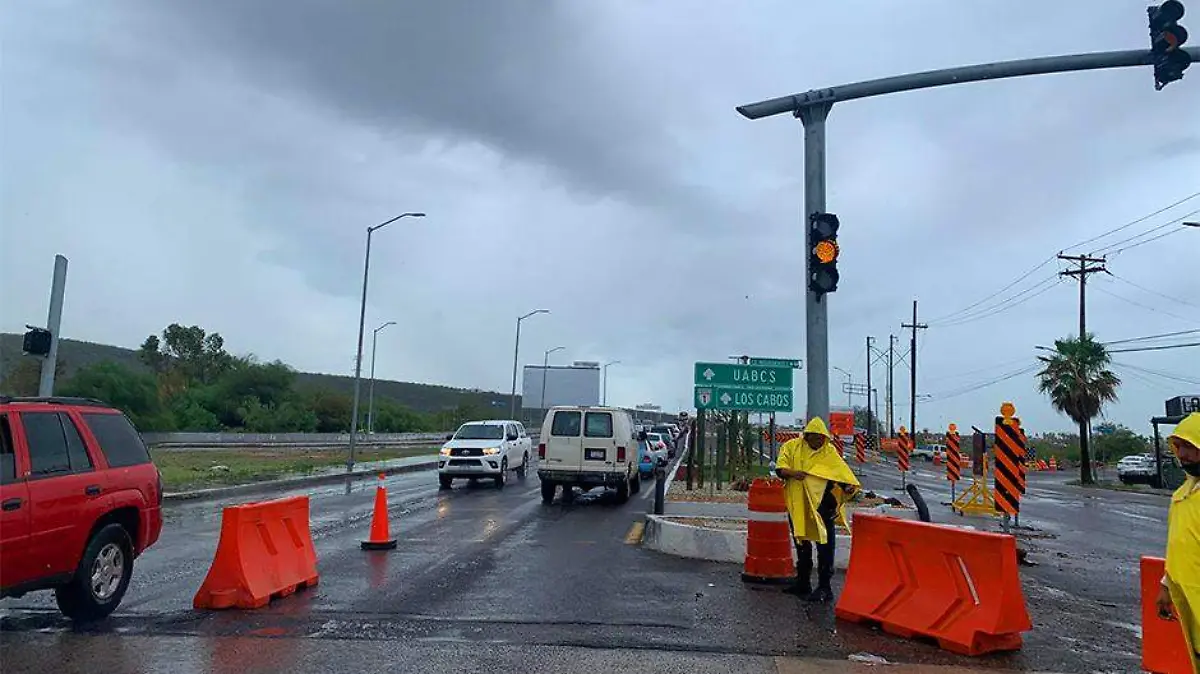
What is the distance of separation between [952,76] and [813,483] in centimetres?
513

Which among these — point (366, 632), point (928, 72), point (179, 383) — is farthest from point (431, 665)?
point (179, 383)

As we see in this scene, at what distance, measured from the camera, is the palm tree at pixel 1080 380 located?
4450cm

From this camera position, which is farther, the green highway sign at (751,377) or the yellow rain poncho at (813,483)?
the green highway sign at (751,377)

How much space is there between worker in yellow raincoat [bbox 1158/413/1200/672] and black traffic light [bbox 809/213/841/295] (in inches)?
231

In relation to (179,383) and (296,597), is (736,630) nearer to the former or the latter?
(296,597)

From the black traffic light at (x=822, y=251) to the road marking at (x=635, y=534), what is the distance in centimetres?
537

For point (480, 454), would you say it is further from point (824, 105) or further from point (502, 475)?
point (824, 105)

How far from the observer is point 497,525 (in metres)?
16.2

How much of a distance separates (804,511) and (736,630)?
5.48ft

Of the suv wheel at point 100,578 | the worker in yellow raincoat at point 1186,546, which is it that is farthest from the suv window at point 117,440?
the worker in yellow raincoat at point 1186,546

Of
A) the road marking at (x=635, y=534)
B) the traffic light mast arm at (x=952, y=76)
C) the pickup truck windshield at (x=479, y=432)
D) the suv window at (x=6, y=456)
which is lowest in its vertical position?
the road marking at (x=635, y=534)

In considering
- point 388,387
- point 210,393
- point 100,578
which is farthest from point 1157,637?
point 388,387

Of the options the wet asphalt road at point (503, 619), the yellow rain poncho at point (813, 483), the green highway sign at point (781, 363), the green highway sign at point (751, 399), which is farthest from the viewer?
the green highway sign at point (781, 363)

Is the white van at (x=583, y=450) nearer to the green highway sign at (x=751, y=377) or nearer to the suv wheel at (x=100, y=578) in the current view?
the green highway sign at (x=751, y=377)
